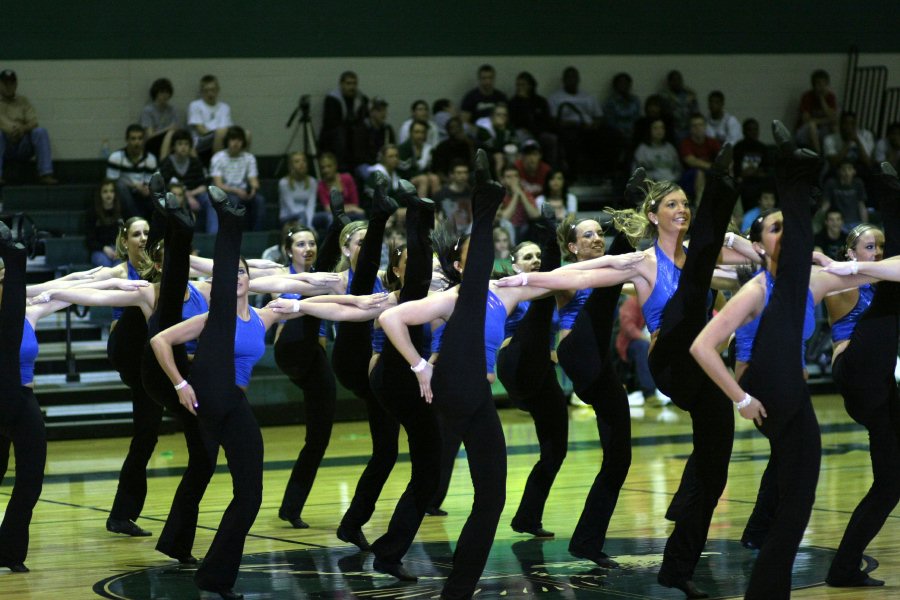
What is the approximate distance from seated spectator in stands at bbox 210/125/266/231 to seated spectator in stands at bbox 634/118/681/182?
4315 millimetres

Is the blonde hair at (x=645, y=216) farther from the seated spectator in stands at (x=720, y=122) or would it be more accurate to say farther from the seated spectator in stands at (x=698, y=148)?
the seated spectator in stands at (x=720, y=122)

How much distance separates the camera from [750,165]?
582 inches

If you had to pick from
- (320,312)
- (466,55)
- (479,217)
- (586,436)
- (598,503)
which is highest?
(466,55)

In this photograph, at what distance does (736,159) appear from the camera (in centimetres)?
1513

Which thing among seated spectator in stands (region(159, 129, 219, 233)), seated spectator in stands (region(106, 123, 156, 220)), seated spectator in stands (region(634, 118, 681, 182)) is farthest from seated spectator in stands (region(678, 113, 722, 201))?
seated spectator in stands (region(106, 123, 156, 220))

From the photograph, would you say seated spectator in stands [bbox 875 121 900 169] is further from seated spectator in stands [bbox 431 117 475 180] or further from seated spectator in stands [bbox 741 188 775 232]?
seated spectator in stands [bbox 431 117 475 180]

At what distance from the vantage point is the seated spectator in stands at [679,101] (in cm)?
1561

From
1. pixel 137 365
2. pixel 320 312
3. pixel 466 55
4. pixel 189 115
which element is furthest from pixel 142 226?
pixel 466 55

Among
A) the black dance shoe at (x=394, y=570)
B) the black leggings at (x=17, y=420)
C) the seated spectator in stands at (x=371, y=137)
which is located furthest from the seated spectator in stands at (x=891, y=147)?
the black leggings at (x=17, y=420)

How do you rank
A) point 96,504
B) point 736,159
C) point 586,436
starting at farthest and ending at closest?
point 736,159 < point 586,436 < point 96,504

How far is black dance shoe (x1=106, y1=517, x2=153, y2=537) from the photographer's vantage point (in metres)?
7.16

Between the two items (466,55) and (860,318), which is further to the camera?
(466,55)

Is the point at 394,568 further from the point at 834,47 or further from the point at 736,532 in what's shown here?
the point at 834,47

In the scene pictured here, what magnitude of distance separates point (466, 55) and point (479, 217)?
10.5m
